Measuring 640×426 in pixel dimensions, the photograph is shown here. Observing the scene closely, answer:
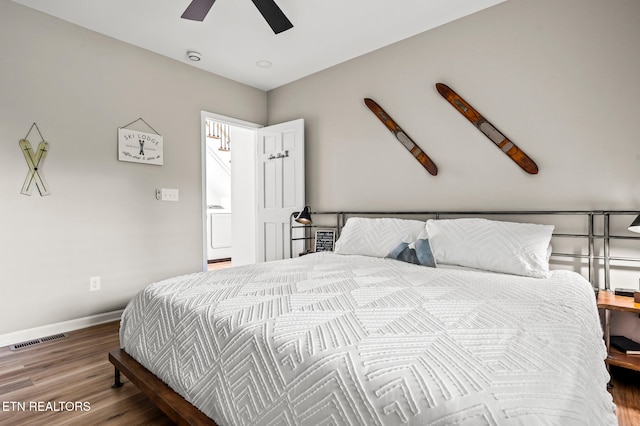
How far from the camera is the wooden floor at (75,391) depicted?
162 centimetres

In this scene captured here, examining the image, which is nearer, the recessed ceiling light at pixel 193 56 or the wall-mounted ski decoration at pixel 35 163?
the wall-mounted ski decoration at pixel 35 163

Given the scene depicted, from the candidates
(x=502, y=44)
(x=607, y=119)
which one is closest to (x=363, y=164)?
(x=502, y=44)

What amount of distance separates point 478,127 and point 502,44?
2.06 ft

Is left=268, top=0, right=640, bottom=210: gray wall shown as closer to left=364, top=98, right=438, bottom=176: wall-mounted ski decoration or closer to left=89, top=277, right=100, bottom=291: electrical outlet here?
left=364, top=98, right=438, bottom=176: wall-mounted ski decoration

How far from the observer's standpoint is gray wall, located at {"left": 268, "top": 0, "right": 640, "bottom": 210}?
2117 mm

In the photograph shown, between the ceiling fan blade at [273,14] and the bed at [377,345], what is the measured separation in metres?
1.63

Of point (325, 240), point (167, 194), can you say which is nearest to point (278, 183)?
point (325, 240)

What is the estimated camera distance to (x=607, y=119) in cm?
214

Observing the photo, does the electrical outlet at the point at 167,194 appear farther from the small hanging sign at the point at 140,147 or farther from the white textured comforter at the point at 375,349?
the white textured comforter at the point at 375,349

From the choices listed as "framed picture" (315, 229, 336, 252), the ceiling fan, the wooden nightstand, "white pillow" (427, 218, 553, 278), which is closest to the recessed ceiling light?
the ceiling fan

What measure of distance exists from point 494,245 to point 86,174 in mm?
3258

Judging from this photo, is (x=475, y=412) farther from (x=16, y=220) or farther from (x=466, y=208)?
(x=16, y=220)

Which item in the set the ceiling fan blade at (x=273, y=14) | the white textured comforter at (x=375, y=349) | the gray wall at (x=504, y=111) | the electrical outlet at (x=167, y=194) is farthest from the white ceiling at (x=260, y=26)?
the white textured comforter at (x=375, y=349)

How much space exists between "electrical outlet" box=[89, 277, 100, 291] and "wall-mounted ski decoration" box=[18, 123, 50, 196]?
2.63 feet
